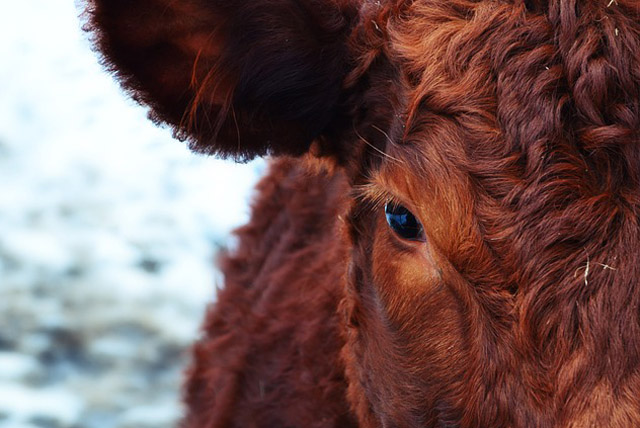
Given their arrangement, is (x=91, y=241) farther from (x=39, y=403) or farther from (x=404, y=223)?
(x=404, y=223)

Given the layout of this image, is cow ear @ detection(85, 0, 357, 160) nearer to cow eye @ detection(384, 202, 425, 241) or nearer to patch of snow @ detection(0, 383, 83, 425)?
cow eye @ detection(384, 202, 425, 241)

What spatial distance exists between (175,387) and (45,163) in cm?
312

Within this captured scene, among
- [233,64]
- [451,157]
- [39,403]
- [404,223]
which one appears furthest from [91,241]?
[451,157]

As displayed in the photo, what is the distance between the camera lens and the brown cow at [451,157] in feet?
6.98

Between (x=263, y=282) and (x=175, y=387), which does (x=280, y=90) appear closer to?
(x=263, y=282)

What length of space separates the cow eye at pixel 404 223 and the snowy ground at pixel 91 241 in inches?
91.5

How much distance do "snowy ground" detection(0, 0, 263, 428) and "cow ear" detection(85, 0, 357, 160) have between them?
1991 millimetres

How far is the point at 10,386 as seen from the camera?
6359mm

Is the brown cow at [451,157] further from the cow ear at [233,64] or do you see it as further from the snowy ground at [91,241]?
the snowy ground at [91,241]

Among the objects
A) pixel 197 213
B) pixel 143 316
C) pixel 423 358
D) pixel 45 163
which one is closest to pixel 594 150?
pixel 423 358

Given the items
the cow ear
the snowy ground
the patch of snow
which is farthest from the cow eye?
the patch of snow

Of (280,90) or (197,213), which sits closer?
(280,90)

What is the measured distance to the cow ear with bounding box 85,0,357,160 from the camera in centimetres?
273

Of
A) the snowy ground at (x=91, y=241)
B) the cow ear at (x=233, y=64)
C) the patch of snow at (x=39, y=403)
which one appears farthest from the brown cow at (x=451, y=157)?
the patch of snow at (x=39, y=403)
